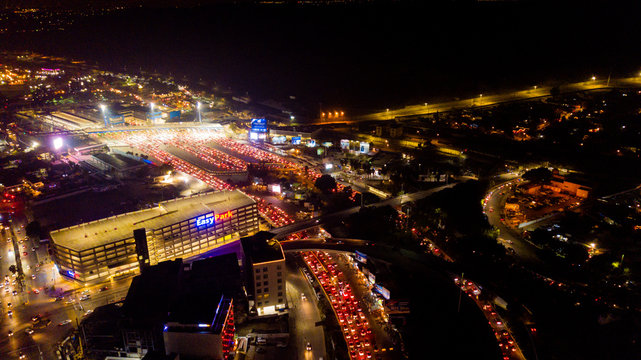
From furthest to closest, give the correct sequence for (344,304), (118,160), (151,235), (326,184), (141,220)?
(118,160) < (326,184) < (141,220) < (151,235) < (344,304)

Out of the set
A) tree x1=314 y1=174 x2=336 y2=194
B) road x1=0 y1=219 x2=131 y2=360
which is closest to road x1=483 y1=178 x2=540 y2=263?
tree x1=314 y1=174 x2=336 y2=194

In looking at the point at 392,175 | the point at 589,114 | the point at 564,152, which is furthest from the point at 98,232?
the point at 589,114

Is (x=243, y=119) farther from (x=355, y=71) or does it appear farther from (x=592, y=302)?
(x=592, y=302)

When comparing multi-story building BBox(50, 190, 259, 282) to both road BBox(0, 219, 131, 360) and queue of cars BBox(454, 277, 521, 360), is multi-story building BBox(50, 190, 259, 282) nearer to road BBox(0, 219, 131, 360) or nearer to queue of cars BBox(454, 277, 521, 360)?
road BBox(0, 219, 131, 360)

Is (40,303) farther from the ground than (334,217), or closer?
closer

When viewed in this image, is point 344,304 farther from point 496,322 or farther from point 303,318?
point 496,322

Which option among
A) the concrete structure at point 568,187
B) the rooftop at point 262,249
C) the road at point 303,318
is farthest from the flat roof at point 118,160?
the concrete structure at point 568,187

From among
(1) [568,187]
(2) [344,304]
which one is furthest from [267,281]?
(1) [568,187]
